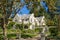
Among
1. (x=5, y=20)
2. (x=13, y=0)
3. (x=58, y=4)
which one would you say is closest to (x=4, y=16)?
(x=5, y=20)

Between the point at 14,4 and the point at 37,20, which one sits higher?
the point at 14,4

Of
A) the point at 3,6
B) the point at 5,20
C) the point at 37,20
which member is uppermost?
the point at 3,6

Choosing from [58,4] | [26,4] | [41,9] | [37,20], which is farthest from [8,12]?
[37,20]

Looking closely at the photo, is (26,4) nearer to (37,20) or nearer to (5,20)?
(5,20)

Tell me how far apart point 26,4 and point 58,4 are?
3149 millimetres

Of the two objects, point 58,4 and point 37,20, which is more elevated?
point 58,4

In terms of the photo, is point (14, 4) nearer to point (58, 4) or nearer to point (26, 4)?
point (26, 4)

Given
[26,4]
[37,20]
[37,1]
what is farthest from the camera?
[37,20]

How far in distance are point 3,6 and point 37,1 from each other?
3.28 meters

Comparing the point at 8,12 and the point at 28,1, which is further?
the point at 8,12

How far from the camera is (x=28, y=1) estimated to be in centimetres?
1986

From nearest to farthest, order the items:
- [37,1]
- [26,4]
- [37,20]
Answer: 1. [37,1]
2. [26,4]
3. [37,20]

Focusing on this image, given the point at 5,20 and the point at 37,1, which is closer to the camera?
the point at 37,1

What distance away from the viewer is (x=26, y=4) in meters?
20.9
